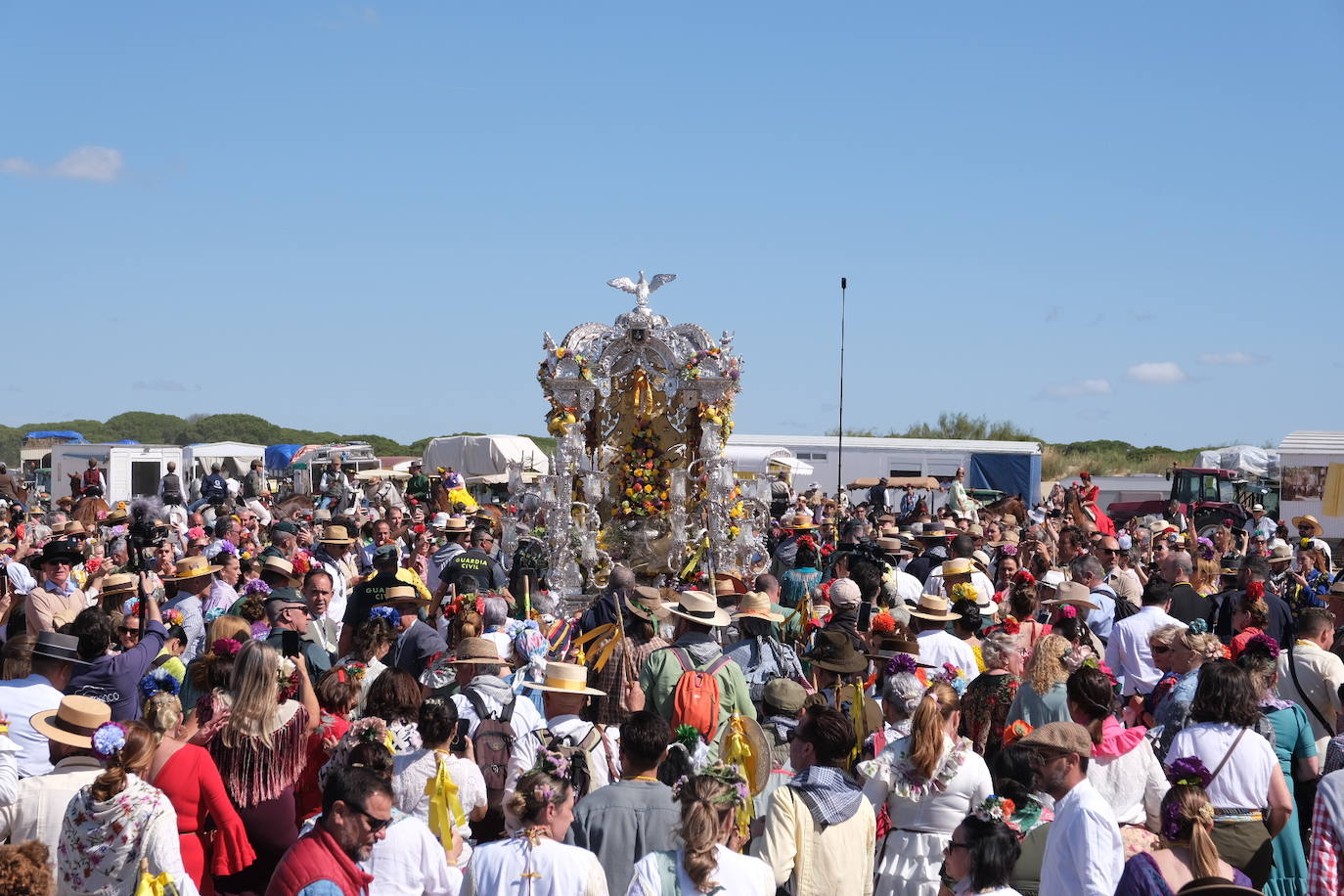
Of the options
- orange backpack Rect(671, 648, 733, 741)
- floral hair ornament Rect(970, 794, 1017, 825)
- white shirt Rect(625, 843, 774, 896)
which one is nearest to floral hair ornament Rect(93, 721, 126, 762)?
white shirt Rect(625, 843, 774, 896)

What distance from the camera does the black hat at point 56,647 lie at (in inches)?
245

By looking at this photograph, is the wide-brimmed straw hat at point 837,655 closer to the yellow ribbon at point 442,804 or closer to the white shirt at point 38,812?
the yellow ribbon at point 442,804

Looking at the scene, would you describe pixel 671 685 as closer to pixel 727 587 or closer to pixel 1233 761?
pixel 1233 761

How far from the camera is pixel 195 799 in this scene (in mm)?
4984

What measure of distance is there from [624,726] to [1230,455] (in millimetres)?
34920

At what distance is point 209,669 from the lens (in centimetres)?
613

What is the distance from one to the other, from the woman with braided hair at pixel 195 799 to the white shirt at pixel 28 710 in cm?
99

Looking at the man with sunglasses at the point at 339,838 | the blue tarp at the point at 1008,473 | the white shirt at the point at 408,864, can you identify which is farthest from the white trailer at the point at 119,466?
the man with sunglasses at the point at 339,838

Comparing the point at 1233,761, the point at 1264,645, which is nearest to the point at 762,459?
the point at 1264,645

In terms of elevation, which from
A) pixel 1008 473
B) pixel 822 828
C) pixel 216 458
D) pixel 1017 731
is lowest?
pixel 822 828

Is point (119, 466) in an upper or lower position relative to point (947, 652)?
upper

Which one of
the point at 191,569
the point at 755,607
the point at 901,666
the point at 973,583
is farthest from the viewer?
the point at 973,583

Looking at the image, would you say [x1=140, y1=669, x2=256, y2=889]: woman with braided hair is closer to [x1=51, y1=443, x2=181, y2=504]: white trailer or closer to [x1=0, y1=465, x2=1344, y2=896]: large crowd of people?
[x1=0, y1=465, x2=1344, y2=896]: large crowd of people

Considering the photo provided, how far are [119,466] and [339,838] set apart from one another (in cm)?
3085
